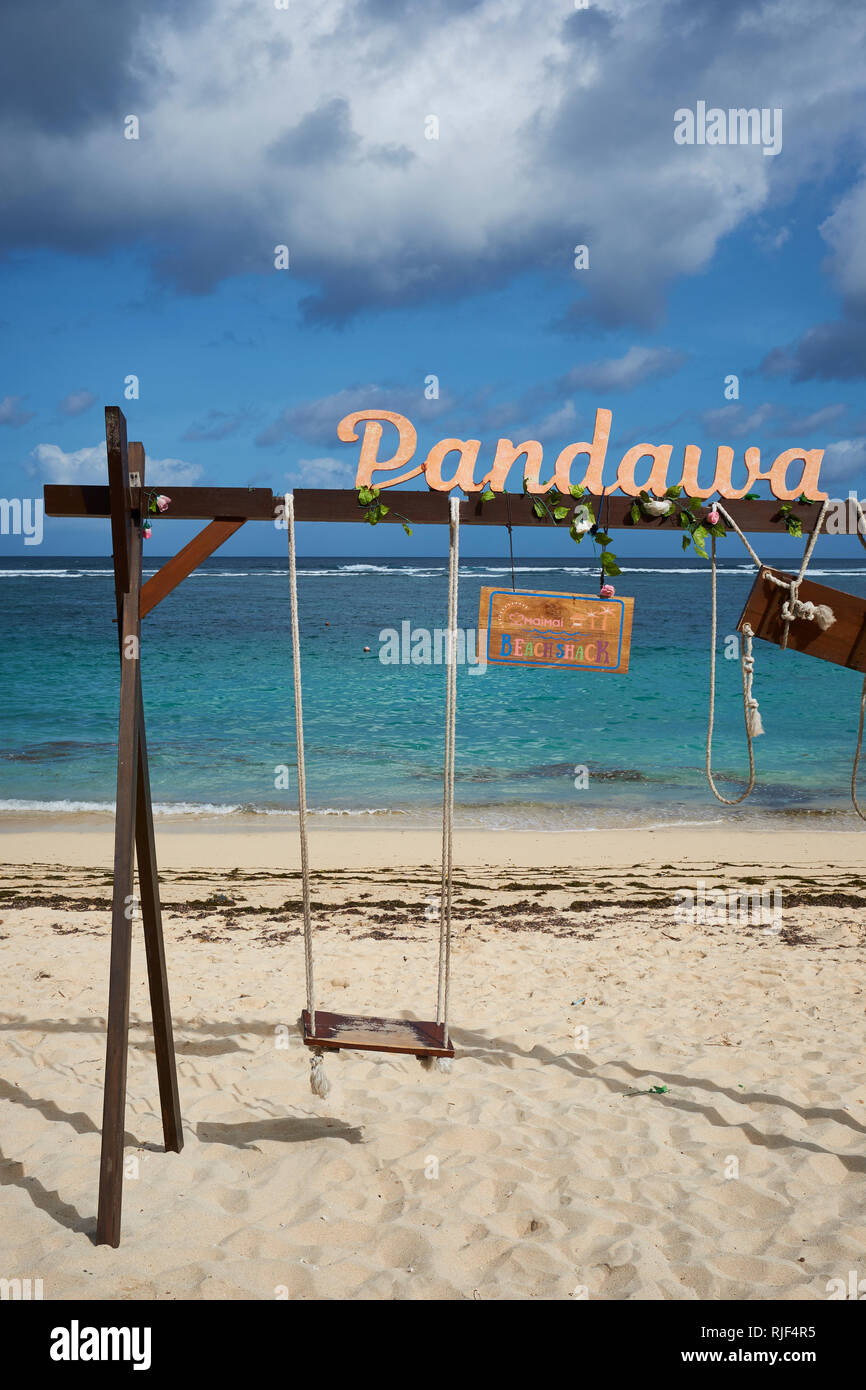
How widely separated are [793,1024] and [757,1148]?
133 cm

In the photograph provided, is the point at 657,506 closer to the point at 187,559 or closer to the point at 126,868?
the point at 187,559

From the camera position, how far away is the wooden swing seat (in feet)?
11.0

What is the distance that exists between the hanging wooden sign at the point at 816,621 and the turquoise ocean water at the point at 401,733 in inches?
293

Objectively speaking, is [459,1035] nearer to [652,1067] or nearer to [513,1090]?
[513,1090]

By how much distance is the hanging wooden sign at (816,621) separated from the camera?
3.50 metres

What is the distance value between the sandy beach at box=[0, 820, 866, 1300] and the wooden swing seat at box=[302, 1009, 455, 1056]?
433 mm

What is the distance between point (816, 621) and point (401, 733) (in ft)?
42.9

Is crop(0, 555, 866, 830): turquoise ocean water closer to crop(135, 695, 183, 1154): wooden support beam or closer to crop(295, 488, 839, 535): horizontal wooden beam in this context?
crop(135, 695, 183, 1154): wooden support beam

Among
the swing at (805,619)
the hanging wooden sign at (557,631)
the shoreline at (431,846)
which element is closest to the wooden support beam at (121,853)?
the hanging wooden sign at (557,631)

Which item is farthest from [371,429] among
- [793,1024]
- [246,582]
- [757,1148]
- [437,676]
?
[246,582]

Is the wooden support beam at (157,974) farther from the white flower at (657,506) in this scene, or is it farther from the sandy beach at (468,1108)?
the white flower at (657,506)
